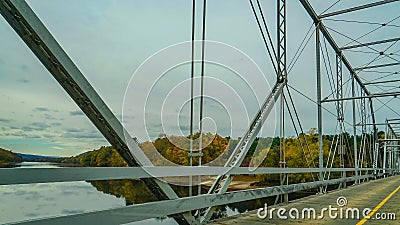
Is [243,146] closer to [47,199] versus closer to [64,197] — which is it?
[64,197]

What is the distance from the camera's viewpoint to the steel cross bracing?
4961 millimetres

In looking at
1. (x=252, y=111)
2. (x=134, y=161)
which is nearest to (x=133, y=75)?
(x=134, y=161)

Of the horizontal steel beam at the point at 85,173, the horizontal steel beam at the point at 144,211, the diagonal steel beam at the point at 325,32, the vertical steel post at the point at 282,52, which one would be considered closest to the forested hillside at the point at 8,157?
the horizontal steel beam at the point at 85,173

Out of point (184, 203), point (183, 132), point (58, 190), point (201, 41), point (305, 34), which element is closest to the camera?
point (58, 190)

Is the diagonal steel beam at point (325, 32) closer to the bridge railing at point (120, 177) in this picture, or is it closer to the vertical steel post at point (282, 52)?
the vertical steel post at point (282, 52)

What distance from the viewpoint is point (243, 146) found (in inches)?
248

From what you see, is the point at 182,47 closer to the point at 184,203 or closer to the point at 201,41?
the point at 201,41

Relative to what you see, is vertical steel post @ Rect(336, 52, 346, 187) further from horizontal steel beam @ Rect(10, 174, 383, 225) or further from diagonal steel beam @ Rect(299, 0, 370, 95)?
horizontal steel beam @ Rect(10, 174, 383, 225)

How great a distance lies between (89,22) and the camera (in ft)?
16.0

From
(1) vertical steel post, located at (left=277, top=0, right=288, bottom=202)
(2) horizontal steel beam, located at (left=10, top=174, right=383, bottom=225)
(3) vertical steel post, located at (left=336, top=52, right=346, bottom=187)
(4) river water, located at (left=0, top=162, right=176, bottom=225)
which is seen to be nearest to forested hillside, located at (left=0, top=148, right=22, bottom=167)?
(4) river water, located at (left=0, top=162, right=176, bottom=225)

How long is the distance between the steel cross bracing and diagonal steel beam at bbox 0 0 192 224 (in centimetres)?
132

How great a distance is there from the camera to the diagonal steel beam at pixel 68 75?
2.79 metres

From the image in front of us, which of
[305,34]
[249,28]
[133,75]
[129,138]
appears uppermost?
[305,34]

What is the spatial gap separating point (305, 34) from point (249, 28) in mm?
Answer: 5097
